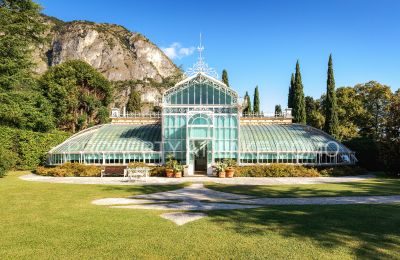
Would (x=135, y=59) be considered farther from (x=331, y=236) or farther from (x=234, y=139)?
(x=331, y=236)

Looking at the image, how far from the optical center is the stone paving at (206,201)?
574 inches

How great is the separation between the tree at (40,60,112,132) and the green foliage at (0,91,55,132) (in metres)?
3.90

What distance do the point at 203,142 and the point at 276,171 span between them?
8.06 metres

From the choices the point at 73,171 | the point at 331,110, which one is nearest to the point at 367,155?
the point at 331,110

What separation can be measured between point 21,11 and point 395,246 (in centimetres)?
4201

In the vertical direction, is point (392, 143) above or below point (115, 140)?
below

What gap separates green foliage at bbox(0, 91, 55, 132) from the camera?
34.6 meters

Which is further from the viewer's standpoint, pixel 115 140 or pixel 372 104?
pixel 372 104

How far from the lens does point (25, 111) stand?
3931cm

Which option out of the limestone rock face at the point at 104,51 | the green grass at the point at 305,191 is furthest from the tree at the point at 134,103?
the limestone rock face at the point at 104,51

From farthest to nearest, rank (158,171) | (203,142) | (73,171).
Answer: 1. (203,142)
2. (158,171)
3. (73,171)

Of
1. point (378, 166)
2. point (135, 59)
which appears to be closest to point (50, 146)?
point (378, 166)

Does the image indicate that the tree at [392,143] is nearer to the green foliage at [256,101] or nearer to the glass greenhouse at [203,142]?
the glass greenhouse at [203,142]

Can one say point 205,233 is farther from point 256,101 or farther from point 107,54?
point 107,54
